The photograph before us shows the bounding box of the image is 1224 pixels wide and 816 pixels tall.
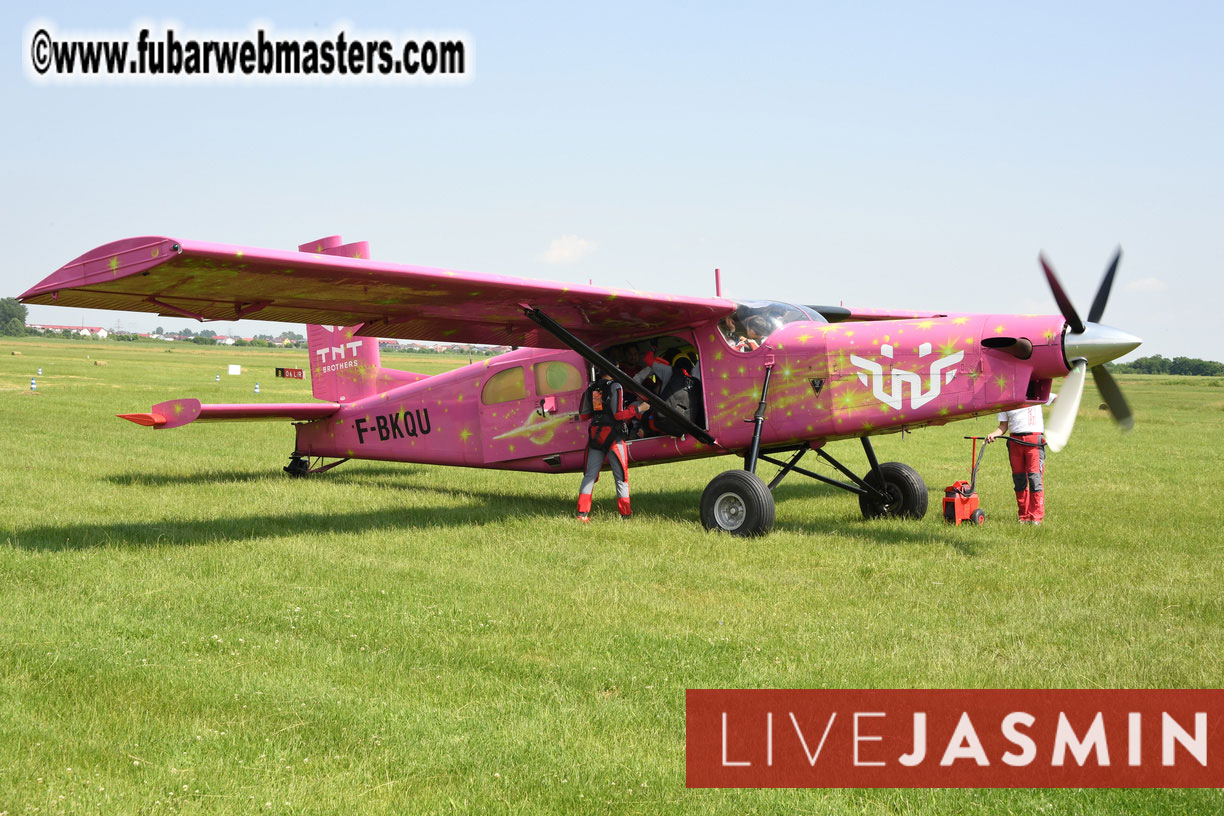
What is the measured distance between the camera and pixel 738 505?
10492 millimetres

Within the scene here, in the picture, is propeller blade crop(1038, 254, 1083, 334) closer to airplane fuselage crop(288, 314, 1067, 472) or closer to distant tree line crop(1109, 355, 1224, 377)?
airplane fuselage crop(288, 314, 1067, 472)

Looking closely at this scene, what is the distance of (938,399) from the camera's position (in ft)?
32.2

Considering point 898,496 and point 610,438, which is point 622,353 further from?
point 898,496

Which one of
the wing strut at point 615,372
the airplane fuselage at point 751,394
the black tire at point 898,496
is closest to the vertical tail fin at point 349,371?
the airplane fuselage at point 751,394

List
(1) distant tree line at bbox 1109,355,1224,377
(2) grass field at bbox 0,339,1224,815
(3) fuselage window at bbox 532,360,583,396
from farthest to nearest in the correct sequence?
(1) distant tree line at bbox 1109,355,1224,377
(3) fuselage window at bbox 532,360,583,396
(2) grass field at bbox 0,339,1224,815

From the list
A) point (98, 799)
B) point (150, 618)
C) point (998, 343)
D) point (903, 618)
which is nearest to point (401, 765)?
point (98, 799)

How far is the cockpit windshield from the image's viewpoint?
11250 millimetres

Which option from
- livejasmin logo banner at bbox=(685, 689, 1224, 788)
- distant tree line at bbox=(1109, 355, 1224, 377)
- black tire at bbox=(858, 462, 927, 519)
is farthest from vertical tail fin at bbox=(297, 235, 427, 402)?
distant tree line at bbox=(1109, 355, 1224, 377)

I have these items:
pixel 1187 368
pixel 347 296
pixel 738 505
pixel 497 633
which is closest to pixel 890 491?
pixel 738 505

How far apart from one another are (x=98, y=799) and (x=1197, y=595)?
7787 millimetres

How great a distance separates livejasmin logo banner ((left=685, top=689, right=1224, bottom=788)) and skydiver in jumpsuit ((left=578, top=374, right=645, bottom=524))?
6.42 meters

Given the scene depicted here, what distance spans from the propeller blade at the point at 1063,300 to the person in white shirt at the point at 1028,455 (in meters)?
2.44

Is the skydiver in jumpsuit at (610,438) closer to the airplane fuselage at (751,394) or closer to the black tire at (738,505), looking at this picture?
the airplane fuselage at (751,394)

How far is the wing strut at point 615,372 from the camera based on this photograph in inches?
442
